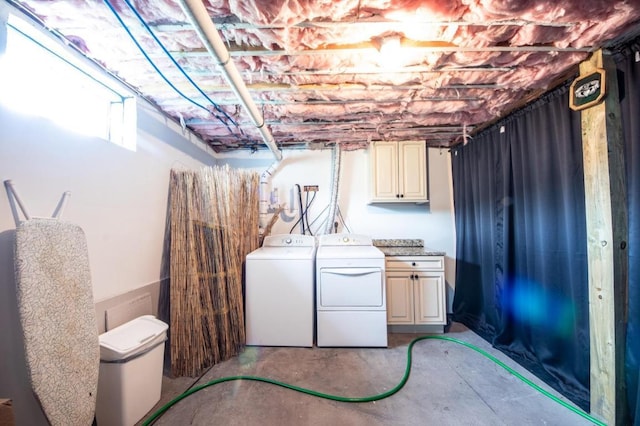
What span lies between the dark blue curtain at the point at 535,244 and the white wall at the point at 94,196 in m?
3.33

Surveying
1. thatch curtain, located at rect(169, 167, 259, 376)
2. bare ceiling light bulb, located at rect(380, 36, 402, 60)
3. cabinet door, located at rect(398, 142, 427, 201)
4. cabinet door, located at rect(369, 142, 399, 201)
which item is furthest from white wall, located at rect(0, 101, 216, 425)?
cabinet door, located at rect(398, 142, 427, 201)

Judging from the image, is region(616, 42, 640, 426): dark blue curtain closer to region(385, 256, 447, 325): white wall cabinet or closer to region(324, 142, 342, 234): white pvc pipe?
region(385, 256, 447, 325): white wall cabinet

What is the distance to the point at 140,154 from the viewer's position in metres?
2.08

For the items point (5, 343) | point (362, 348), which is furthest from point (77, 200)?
point (362, 348)

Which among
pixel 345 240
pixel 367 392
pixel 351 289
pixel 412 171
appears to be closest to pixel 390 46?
pixel 412 171

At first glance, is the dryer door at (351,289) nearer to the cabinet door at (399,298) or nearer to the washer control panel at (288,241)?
the cabinet door at (399,298)

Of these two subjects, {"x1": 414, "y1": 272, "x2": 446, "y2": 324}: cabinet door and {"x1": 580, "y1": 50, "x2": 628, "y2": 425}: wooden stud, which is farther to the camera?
{"x1": 414, "y1": 272, "x2": 446, "y2": 324}: cabinet door

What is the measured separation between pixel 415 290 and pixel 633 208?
5.93 ft

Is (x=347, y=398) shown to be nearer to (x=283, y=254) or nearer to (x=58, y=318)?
(x=283, y=254)

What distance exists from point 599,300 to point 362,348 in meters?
1.81

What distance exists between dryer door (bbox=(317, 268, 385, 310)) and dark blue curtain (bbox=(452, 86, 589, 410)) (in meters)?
1.22

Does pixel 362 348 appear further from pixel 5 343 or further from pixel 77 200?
pixel 77 200

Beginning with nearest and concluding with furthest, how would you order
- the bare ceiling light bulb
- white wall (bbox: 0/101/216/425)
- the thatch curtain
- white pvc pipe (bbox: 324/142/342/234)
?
white wall (bbox: 0/101/216/425) → the bare ceiling light bulb → the thatch curtain → white pvc pipe (bbox: 324/142/342/234)

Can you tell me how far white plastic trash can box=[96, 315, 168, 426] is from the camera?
57.1 inches
